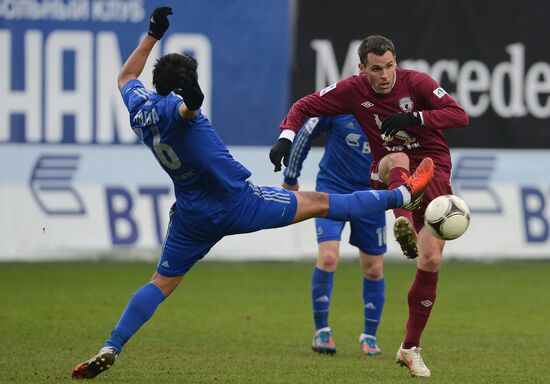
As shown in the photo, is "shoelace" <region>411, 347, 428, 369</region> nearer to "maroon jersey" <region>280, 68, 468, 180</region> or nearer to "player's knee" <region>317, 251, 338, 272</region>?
"maroon jersey" <region>280, 68, 468, 180</region>

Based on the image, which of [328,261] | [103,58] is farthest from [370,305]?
[103,58]

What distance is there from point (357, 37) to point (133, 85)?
881 cm

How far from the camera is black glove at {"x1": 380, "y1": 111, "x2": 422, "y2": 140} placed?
25.8 feet

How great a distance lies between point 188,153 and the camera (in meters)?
7.48

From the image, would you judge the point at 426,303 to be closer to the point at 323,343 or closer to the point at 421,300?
the point at 421,300

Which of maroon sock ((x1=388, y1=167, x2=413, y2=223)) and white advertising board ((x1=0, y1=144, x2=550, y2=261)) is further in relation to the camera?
white advertising board ((x1=0, y1=144, x2=550, y2=261))

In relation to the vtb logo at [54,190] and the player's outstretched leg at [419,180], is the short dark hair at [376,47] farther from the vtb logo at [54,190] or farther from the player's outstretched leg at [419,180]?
A: the vtb logo at [54,190]

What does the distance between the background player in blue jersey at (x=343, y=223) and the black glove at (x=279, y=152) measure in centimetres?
186

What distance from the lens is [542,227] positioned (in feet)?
53.4

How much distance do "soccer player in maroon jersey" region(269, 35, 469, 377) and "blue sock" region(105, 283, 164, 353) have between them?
121 cm

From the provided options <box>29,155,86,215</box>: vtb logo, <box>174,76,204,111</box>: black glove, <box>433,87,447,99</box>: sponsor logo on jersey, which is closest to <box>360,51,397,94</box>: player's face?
<box>433,87,447,99</box>: sponsor logo on jersey

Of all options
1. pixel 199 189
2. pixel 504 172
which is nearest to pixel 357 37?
pixel 504 172

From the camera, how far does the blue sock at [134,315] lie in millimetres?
7520

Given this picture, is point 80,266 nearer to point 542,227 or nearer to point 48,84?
point 48,84
